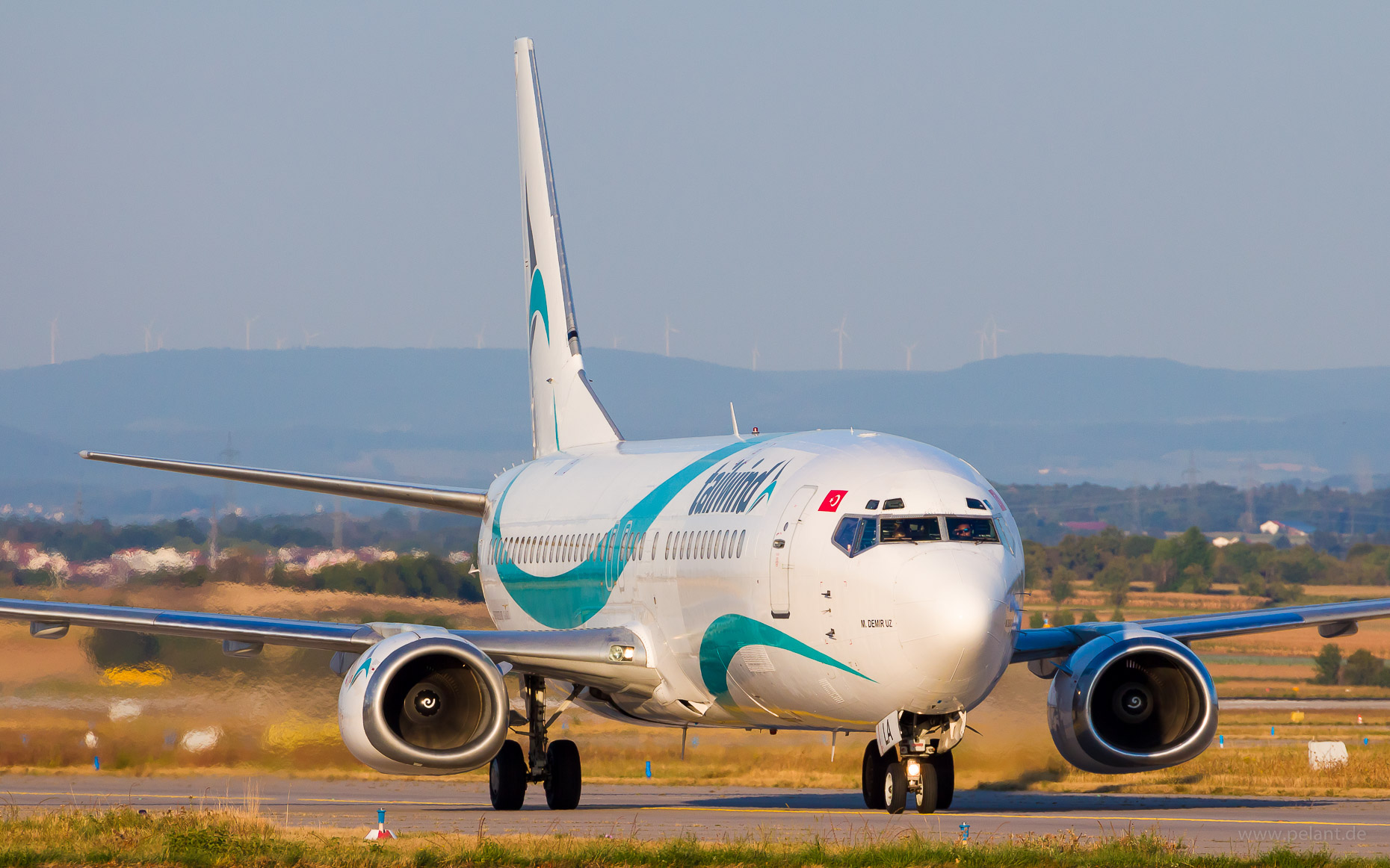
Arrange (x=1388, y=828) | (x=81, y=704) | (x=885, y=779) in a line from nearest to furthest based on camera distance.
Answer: (x=1388, y=828), (x=885, y=779), (x=81, y=704)

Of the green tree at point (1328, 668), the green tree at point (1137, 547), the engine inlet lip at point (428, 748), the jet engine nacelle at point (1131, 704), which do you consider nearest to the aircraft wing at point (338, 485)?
the engine inlet lip at point (428, 748)

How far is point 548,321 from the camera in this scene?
3272 cm

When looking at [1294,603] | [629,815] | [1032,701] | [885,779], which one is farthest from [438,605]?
[1294,603]

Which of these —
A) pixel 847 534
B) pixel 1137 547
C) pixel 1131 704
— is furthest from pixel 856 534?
pixel 1137 547

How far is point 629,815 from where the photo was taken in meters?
22.9

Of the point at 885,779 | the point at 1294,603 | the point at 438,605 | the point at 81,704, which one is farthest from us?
the point at 1294,603

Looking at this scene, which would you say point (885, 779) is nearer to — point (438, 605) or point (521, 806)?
point (521, 806)

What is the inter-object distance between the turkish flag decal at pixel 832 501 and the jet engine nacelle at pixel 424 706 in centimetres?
421

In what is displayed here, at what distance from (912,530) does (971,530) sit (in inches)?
22.6

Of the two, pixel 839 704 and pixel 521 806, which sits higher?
pixel 839 704

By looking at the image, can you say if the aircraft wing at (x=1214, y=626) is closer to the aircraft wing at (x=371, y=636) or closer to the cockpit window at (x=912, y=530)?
the cockpit window at (x=912, y=530)

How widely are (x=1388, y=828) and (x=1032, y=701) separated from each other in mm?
11326

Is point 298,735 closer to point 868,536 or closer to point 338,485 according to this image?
point 338,485

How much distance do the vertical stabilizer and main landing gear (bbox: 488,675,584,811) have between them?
612 cm
